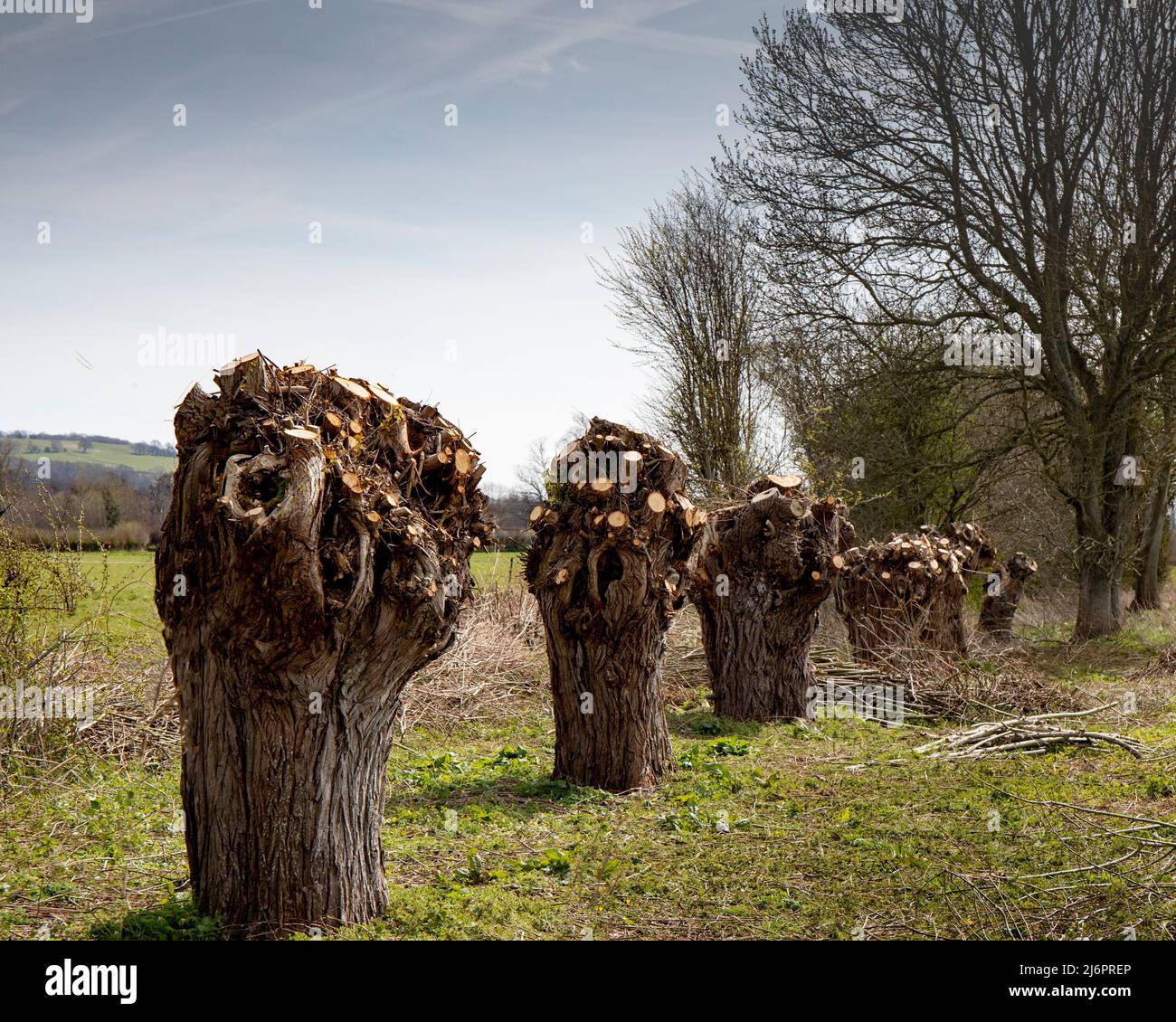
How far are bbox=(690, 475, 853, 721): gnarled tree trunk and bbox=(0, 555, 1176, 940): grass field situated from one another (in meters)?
0.38

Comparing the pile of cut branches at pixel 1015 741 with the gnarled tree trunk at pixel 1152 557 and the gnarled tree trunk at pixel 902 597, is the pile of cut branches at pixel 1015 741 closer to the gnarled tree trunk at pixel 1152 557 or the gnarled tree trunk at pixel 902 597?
the gnarled tree trunk at pixel 902 597

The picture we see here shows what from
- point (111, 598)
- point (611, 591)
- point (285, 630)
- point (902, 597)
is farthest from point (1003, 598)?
point (285, 630)

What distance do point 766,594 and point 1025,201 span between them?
10.0m

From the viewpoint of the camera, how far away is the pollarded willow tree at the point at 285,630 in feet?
11.7

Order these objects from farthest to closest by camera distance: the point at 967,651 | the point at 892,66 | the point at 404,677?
1. the point at 892,66
2. the point at 967,651
3. the point at 404,677

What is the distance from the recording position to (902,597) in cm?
1062

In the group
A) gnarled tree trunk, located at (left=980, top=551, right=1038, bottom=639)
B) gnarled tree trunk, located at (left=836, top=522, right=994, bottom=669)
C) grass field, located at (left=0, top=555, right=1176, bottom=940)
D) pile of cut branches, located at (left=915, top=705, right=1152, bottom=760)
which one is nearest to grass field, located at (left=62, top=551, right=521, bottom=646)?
grass field, located at (left=0, top=555, right=1176, bottom=940)

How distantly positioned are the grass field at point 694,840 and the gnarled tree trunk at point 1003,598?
549cm

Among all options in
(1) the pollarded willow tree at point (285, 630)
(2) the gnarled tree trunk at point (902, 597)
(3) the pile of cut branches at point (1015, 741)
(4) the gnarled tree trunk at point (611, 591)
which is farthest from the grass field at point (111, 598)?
(2) the gnarled tree trunk at point (902, 597)
